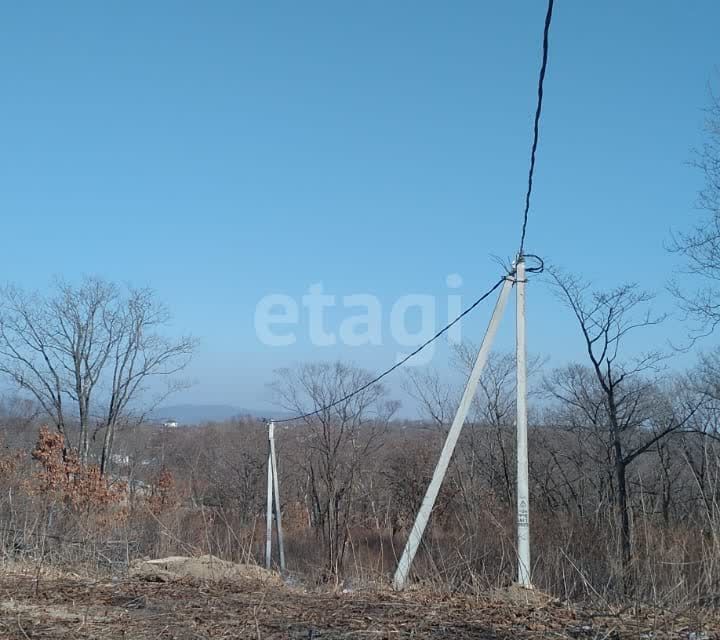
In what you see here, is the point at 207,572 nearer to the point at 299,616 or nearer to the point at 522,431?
the point at 299,616

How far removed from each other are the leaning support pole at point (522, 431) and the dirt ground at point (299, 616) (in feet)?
7.23

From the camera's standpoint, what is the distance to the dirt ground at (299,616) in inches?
152

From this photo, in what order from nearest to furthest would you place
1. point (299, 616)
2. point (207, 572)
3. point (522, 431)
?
1. point (299, 616)
2. point (207, 572)
3. point (522, 431)

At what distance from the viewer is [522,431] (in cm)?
726

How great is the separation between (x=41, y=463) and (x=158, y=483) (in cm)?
449

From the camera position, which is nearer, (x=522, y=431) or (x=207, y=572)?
(x=207, y=572)

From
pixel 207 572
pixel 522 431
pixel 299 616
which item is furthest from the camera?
pixel 522 431

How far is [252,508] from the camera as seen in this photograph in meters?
33.3

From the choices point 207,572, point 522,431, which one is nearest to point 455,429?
point 522,431

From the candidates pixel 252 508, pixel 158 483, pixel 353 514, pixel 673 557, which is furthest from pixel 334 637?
pixel 252 508

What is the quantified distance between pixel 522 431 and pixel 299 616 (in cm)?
364

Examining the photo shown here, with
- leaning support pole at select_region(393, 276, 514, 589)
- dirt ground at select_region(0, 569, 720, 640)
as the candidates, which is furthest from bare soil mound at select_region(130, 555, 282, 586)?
leaning support pole at select_region(393, 276, 514, 589)

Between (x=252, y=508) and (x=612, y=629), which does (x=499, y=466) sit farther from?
(x=612, y=629)

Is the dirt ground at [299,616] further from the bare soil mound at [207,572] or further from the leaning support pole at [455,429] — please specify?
the leaning support pole at [455,429]
